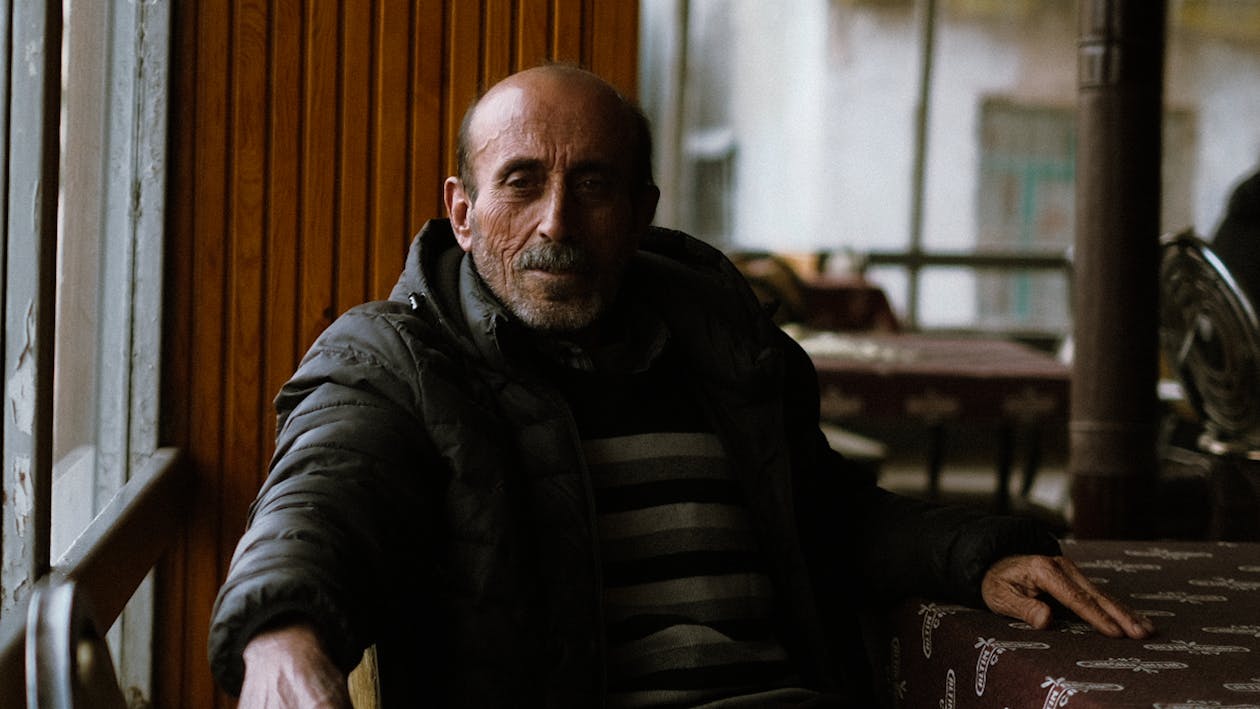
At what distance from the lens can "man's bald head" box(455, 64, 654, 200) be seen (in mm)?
1812

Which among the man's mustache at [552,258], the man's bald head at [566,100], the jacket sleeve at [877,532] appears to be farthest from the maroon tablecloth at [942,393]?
the man's mustache at [552,258]

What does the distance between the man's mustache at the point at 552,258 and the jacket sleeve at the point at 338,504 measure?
241 mm

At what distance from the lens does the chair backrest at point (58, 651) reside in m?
0.65

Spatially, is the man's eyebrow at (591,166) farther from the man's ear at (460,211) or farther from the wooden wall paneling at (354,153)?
the wooden wall paneling at (354,153)

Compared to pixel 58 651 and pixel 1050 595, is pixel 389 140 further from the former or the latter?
pixel 58 651

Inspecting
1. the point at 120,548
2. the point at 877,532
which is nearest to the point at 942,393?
the point at 877,532

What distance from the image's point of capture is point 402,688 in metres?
1.48

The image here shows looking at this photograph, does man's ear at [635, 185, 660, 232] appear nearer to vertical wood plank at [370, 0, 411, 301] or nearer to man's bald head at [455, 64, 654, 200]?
man's bald head at [455, 64, 654, 200]

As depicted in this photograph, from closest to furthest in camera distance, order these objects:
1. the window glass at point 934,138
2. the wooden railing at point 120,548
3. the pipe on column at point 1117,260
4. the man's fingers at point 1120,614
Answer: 1. the wooden railing at point 120,548
2. the man's fingers at point 1120,614
3. the pipe on column at point 1117,260
4. the window glass at point 934,138

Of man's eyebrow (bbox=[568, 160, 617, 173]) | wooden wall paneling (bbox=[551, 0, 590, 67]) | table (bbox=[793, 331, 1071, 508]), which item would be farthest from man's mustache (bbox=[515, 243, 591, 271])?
table (bbox=[793, 331, 1071, 508])

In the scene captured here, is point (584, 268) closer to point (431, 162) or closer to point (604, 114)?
point (604, 114)

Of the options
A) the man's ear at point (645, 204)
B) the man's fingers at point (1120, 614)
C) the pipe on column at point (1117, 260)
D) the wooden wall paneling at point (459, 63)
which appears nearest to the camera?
the man's fingers at point (1120, 614)

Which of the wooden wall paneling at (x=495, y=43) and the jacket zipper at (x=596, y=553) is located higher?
the wooden wall paneling at (x=495, y=43)

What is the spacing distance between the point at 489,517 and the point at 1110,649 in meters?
0.69
